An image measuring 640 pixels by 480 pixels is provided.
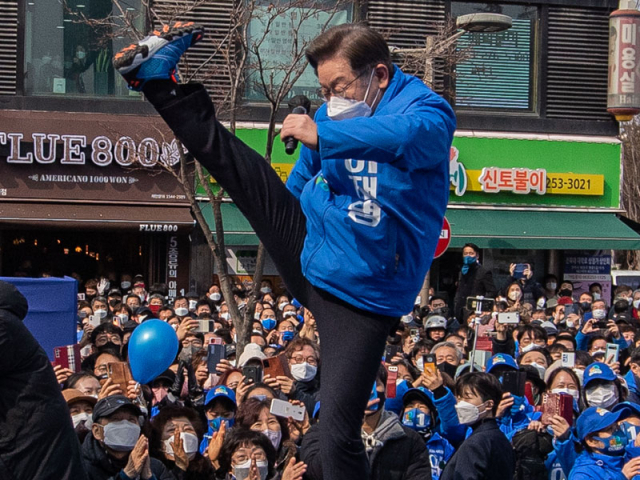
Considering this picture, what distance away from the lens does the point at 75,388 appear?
6.70 metres

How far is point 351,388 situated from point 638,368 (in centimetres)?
663

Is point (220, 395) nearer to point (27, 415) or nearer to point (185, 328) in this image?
point (27, 415)

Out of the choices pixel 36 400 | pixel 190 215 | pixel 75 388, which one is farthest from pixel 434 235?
pixel 190 215

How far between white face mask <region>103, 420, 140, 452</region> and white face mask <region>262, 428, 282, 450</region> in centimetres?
112

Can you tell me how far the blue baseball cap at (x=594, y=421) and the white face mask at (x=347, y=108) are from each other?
3283 millimetres

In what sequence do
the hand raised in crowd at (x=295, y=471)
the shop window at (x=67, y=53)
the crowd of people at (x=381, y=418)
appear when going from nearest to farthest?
the hand raised in crowd at (x=295, y=471)
the crowd of people at (x=381, y=418)
the shop window at (x=67, y=53)

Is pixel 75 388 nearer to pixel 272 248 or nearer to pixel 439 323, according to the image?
pixel 272 248

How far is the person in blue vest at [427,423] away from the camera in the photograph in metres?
6.46

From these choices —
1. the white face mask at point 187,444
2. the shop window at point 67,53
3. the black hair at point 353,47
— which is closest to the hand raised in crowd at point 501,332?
the white face mask at point 187,444

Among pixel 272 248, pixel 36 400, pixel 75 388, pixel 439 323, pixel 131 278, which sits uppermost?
pixel 272 248

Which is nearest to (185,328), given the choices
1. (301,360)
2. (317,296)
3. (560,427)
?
(301,360)

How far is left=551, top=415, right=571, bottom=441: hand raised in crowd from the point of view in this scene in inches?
252

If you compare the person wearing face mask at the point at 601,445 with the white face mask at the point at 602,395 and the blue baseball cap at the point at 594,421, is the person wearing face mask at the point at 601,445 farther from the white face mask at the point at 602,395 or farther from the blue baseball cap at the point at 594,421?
the white face mask at the point at 602,395

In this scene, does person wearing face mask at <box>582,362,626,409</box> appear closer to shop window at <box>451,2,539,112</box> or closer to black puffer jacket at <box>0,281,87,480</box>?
black puffer jacket at <box>0,281,87,480</box>
